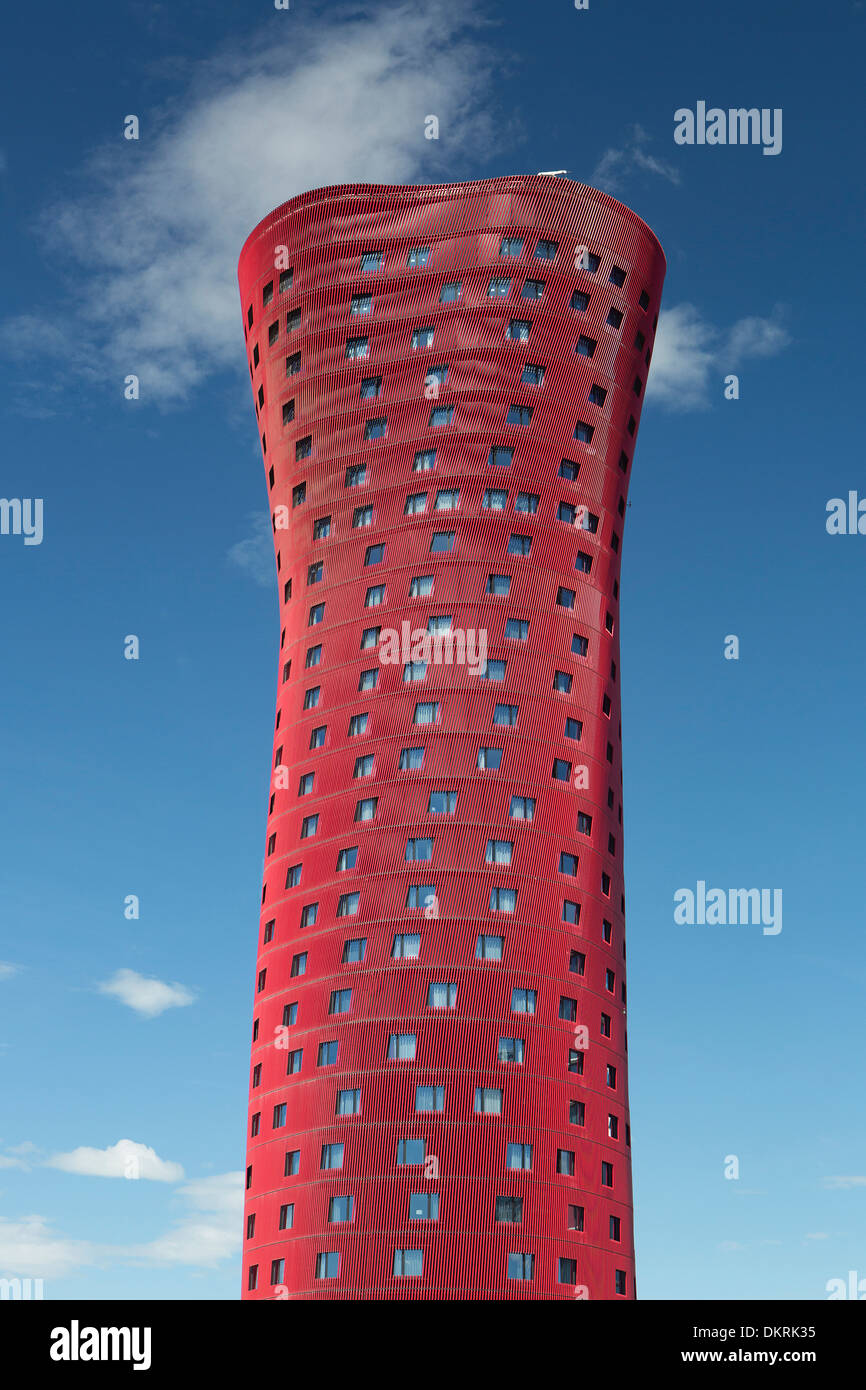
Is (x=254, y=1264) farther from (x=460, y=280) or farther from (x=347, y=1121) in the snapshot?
(x=460, y=280)

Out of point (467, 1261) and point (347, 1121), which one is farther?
point (347, 1121)

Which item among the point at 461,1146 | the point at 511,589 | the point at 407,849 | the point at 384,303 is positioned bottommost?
the point at 461,1146

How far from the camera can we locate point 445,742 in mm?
78812

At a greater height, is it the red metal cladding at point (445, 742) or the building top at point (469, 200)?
the building top at point (469, 200)

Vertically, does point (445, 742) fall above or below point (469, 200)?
below

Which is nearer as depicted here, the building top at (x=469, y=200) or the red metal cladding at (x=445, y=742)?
the red metal cladding at (x=445, y=742)

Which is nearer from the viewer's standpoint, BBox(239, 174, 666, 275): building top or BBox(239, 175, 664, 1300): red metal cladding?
BBox(239, 175, 664, 1300): red metal cladding

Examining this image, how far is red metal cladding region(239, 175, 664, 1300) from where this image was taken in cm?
7150

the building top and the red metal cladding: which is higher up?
the building top

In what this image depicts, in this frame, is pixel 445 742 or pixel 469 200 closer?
pixel 445 742

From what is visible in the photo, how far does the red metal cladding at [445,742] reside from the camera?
235 ft
